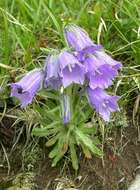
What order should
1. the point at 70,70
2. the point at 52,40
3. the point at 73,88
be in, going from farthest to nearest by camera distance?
the point at 52,40
the point at 73,88
the point at 70,70

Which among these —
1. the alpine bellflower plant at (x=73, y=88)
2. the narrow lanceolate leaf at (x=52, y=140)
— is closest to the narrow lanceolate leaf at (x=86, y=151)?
the alpine bellflower plant at (x=73, y=88)

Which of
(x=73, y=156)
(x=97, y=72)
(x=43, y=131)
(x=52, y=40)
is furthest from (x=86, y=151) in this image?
(x=52, y=40)

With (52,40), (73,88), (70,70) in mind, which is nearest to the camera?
(70,70)

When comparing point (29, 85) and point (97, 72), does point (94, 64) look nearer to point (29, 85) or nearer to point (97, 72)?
point (97, 72)

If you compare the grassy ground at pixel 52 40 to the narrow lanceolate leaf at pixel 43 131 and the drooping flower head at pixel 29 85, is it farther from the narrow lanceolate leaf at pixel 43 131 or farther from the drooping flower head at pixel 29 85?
the drooping flower head at pixel 29 85

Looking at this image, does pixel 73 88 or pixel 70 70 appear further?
pixel 73 88

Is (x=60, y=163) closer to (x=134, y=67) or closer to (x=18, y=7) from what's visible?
(x=134, y=67)

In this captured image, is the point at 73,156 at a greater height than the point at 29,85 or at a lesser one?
lesser

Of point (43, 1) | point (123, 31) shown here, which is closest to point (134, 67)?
point (123, 31)
